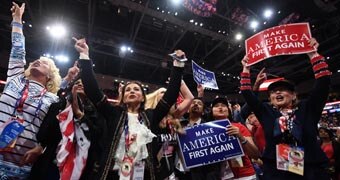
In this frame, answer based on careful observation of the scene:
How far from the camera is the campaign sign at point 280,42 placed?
2.55 meters

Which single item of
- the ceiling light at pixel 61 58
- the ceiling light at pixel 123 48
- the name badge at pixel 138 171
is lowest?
the name badge at pixel 138 171

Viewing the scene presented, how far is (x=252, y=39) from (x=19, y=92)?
273cm

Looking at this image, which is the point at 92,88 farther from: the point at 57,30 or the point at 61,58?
the point at 61,58

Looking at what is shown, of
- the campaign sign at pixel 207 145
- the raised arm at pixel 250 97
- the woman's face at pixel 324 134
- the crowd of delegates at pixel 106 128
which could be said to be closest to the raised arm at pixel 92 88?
the crowd of delegates at pixel 106 128

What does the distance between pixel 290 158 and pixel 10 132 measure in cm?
211

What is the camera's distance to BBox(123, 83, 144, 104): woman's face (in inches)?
80.0

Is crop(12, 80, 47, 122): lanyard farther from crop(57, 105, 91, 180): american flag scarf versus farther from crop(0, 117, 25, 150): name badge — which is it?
crop(57, 105, 91, 180): american flag scarf

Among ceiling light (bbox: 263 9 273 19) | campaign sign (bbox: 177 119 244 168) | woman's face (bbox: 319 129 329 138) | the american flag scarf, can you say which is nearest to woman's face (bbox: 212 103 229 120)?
campaign sign (bbox: 177 119 244 168)

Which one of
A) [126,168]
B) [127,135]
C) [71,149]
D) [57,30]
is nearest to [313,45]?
[127,135]

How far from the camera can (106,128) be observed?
1802 mm

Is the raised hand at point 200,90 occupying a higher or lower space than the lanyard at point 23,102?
higher

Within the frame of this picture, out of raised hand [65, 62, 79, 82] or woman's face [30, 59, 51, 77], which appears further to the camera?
raised hand [65, 62, 79, 82]

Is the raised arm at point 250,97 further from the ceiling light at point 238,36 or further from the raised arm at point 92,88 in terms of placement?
the ceiling light at point 238,36

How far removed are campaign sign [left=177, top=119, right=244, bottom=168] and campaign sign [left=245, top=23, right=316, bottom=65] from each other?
91 cm
